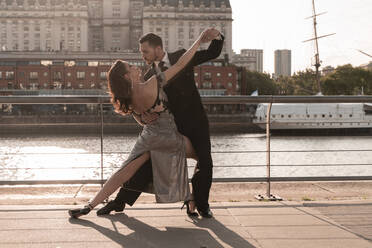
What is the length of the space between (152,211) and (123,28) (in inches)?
4238

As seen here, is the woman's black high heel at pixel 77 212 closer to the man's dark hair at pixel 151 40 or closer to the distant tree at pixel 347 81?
the man's dark hair at pixel 151 40

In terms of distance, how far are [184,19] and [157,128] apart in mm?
104475

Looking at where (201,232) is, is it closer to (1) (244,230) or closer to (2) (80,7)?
(1) (244,230)

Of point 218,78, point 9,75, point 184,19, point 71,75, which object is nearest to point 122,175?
point 71,75

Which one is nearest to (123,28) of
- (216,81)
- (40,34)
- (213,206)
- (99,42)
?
(99,42)

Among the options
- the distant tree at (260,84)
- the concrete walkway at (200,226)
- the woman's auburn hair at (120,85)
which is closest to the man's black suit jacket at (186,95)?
the woman's auburn hair at (120,85)

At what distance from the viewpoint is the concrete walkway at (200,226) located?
2928mm

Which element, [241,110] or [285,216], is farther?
[241,110]

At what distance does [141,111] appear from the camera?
11.1 ft

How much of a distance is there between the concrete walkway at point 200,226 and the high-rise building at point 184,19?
99706 millimetres

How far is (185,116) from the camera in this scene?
3.54 meters

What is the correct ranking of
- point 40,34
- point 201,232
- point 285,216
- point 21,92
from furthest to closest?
point 40,34, point 21,92, point 285,216, point 201,232

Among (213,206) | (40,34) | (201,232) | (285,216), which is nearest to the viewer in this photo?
(201,232)

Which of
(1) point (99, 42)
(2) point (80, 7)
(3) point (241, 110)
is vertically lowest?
(3) point (241, 110)
